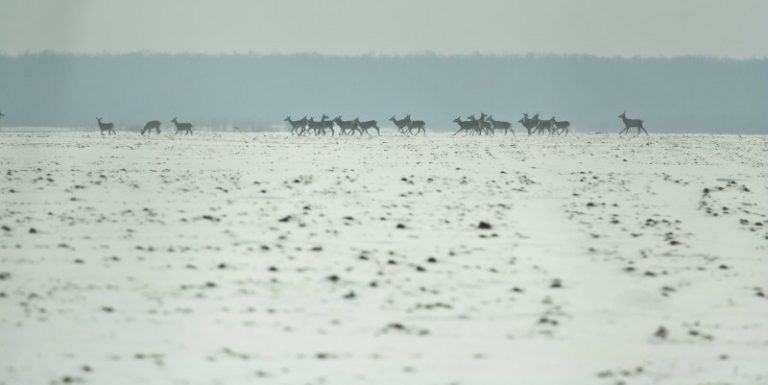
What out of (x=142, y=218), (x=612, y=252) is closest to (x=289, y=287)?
(x=612, y=252)

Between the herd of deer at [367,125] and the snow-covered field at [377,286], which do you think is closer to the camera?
the snow-covered field at [377,286]

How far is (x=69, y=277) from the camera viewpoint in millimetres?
12078

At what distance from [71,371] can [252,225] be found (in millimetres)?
8716

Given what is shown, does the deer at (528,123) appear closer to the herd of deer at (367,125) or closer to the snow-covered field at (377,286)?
the herd of deer at (367,125)

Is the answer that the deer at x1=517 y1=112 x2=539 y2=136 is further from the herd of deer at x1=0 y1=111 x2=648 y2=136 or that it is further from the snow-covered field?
the snow-covered field

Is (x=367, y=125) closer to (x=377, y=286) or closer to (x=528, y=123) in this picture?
(x=528, y=123)

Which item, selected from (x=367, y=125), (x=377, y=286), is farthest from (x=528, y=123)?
(x=377, y=286)

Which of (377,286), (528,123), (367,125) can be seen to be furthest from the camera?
(528,123)

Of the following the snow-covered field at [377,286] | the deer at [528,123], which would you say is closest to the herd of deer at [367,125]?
the deer at [528,123]

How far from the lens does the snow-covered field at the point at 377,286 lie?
8805 mm

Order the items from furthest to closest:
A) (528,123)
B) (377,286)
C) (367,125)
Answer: (528,123) → (367,125) → (377,286)

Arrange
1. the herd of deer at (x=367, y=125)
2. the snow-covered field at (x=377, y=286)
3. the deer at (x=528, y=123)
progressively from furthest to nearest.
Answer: the deer at (x=528, y=123) → the herd of deer at (x=367, y=125) → the snow-covered field at (x=377, y=286)

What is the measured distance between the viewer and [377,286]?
11820mm

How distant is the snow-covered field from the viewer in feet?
28.9
